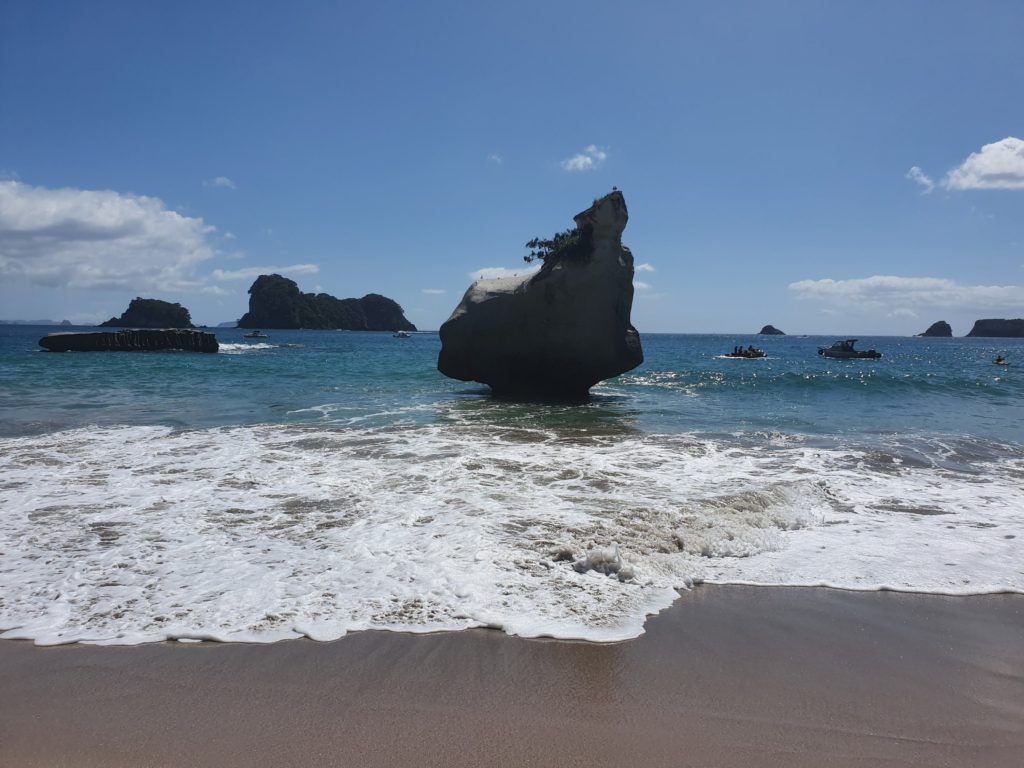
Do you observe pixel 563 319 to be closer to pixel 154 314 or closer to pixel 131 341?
pixel 131 341

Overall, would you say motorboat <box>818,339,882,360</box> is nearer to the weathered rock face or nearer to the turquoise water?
the turquoise water

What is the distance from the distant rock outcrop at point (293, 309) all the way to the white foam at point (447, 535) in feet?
508

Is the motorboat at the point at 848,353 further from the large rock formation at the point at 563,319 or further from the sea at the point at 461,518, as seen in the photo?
the large rock formation at the point at 563,319

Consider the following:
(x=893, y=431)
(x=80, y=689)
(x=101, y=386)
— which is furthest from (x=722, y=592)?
(x=101, y=386)

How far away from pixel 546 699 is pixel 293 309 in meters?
164

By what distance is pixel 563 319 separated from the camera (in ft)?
59.5

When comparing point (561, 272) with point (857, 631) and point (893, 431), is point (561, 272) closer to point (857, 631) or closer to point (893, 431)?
point (893, 431)

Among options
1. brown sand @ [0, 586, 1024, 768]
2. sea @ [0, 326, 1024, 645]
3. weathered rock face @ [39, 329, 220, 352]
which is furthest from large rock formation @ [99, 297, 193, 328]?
brown sand @ [0, 586, 1024, 768]

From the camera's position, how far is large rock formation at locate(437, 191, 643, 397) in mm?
18156

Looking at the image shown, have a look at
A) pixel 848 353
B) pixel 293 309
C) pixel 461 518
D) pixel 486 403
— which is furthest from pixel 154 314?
pixel 461 518

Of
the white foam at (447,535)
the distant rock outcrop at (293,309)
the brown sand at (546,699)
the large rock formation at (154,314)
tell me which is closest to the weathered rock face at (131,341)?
the white foam at (447,535)

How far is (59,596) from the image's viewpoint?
5.14 meters

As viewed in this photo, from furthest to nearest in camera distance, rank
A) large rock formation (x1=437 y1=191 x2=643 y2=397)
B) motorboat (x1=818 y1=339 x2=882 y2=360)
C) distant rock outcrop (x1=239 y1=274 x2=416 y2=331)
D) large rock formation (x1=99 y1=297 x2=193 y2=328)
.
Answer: distant rock outcrop (x1=239 y1=274 x2=416 y2=331), large rock formation (x1=99 y1=297 x2=193 y2=328), motorboat (x1=818 y1=339 x2=882 y2=360), large rock formation (x1=437 y1=191 x2=643 y2=397)

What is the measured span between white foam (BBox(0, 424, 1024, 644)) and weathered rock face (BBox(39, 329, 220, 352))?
4499 cm
